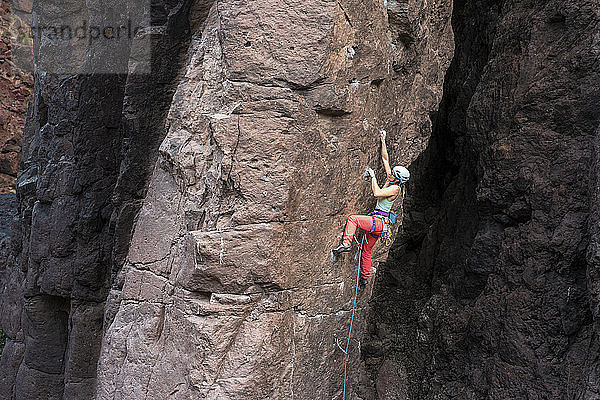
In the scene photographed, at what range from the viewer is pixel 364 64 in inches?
204

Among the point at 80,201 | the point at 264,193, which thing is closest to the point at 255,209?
the point at 264,193

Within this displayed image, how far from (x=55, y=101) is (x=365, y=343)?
5.46m

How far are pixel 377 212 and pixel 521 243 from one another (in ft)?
4.55

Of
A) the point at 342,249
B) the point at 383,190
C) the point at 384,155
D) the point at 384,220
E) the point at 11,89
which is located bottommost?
the point at 342,249

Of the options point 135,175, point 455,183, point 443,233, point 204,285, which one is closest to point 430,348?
point 443,233

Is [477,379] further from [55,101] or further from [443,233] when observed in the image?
[55,101]

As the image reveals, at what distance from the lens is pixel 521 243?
211 inches

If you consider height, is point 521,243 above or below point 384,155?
below

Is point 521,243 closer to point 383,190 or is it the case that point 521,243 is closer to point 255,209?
point 383,190

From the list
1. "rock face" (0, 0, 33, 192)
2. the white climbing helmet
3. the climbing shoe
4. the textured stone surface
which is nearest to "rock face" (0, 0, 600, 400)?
the textured stone surface

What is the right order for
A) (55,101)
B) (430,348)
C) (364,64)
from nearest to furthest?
1. (364,64)
2. (430,348)
3. (55,101)

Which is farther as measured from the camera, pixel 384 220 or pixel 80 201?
pixel 80 201

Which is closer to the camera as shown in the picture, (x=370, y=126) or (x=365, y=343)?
(x=370, y=126)

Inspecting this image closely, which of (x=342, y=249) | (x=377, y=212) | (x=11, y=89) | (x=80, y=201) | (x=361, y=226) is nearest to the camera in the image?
(x=342, y=249)
